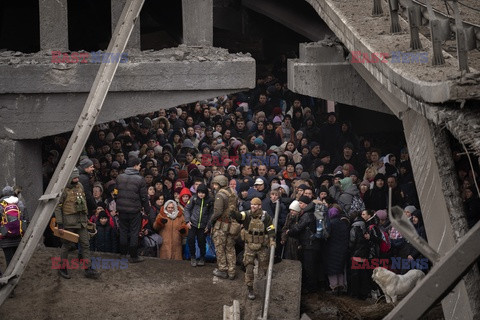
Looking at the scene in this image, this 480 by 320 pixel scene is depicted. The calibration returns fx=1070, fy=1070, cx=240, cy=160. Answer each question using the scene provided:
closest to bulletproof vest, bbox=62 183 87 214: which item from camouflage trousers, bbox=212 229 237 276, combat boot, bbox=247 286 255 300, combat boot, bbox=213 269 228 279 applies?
camouflage trousers, bbox=212 229 237 276

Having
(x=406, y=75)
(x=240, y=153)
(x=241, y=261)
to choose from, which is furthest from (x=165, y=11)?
(x=406, y=75)

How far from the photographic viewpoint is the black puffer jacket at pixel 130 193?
49.8 feet

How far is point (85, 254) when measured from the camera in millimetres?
14812

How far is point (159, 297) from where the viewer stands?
14.5 metres

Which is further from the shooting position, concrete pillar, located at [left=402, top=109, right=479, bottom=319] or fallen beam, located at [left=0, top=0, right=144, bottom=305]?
fallen beam, located at [left=0, top=0, right=144, bottom=305]

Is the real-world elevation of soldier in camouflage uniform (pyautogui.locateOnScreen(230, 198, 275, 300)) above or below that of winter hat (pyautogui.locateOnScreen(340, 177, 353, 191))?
below

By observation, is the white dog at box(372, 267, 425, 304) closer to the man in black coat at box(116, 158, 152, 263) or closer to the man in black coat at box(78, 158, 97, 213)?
the man in black coat at box(116, 158, 152, 263)

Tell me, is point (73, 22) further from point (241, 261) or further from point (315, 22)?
point (241, 261)

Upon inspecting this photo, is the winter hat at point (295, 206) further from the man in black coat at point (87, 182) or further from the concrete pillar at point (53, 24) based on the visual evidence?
the concrete pillar at point (53, 24)

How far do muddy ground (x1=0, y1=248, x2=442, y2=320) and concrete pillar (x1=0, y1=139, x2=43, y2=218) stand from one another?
1458mm

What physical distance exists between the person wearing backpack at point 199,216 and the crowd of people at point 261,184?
0.05 ft

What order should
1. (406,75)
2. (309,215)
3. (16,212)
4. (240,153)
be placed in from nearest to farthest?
(406,75) → (16,212) → (309,215) → (240,153)

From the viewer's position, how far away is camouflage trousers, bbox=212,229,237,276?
14820 mm

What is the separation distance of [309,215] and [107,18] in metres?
10.0
